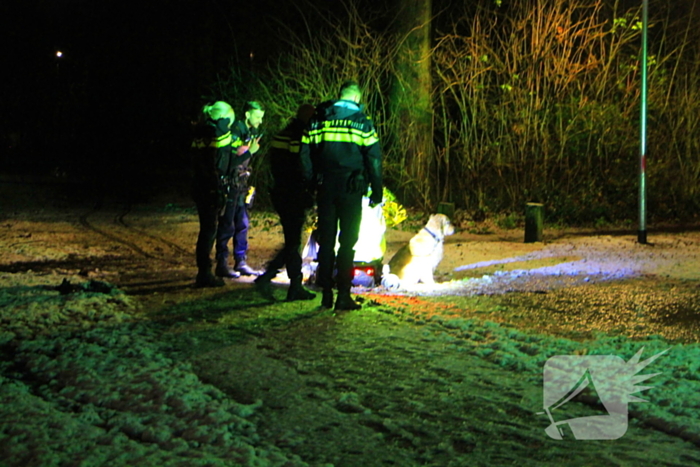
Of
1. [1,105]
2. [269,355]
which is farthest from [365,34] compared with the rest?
[1,105]

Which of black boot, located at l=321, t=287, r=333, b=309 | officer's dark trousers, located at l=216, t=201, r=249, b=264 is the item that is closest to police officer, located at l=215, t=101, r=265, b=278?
officer's dark trousers, located at l=216, t=201, r=249, b=264

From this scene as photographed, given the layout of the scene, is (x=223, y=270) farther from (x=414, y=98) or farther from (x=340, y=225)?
(x=414, y=98)

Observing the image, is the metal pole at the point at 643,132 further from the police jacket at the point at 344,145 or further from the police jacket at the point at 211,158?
the police jacket at the point at 211,158

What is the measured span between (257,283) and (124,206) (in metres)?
11.5

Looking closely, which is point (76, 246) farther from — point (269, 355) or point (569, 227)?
point (569, 227)

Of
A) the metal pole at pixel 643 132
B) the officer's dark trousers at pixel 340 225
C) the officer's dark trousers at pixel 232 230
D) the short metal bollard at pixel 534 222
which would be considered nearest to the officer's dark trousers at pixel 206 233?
the officer's dark trousers at pixel 232 230

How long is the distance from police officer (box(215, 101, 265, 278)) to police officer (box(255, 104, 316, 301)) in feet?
2.86

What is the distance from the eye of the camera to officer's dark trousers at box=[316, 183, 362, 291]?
7008 mm

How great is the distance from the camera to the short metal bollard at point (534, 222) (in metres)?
12.2

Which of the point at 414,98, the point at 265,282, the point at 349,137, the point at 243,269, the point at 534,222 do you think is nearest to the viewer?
the point at 349,137

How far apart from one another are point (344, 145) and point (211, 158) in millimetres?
1821

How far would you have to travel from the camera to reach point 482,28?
15070 mm

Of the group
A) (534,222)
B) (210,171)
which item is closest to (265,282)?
(210,171)

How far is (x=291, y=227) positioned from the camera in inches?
304
